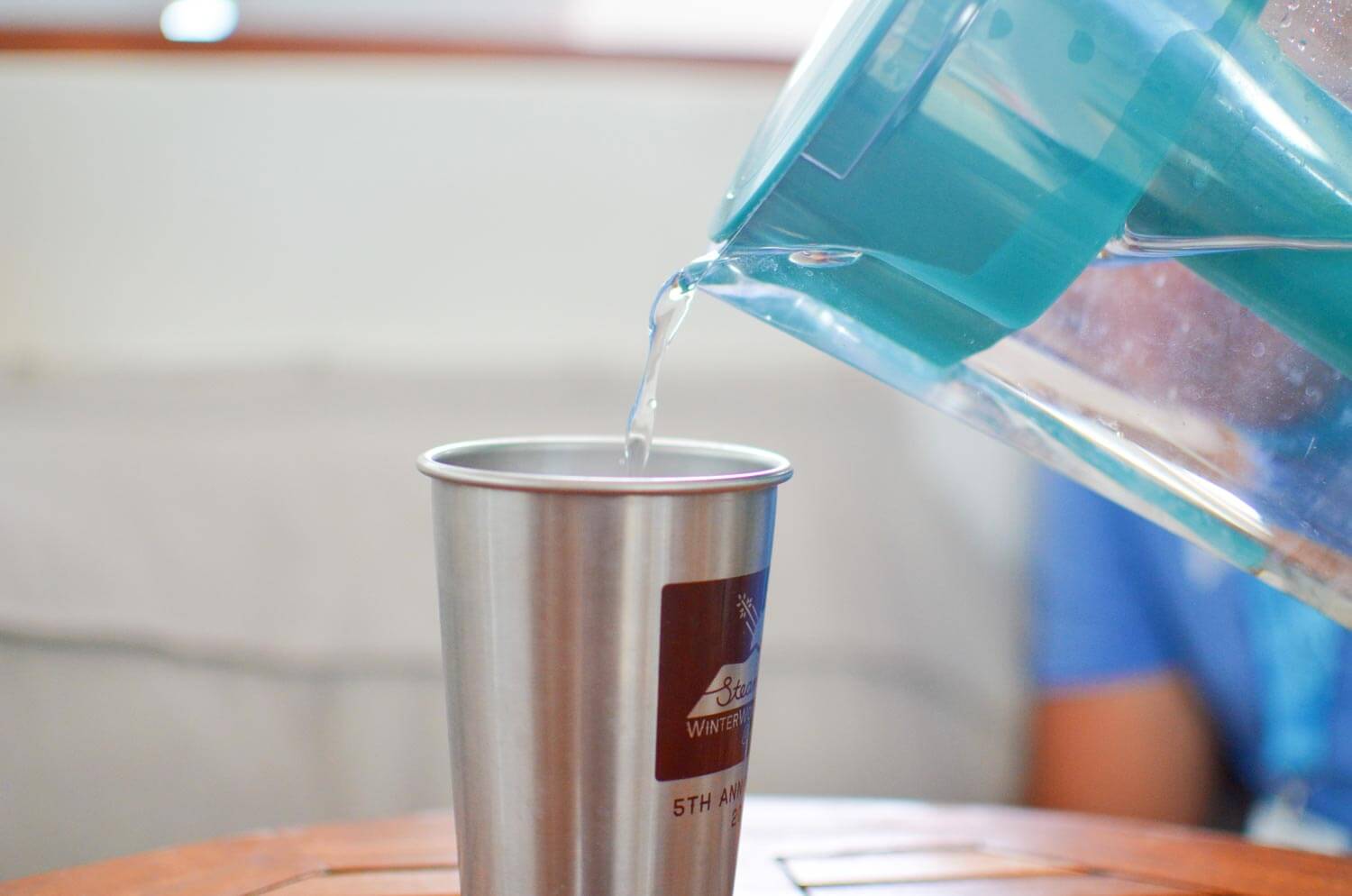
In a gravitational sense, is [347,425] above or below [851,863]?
above

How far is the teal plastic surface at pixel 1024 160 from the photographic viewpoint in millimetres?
364

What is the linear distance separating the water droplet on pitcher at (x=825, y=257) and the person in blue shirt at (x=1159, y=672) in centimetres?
76

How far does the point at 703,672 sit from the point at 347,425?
0.72m

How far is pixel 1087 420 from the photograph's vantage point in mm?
491

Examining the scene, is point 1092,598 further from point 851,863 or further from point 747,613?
point 747,613

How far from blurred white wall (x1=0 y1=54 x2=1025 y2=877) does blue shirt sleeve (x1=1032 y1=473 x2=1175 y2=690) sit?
4 cm

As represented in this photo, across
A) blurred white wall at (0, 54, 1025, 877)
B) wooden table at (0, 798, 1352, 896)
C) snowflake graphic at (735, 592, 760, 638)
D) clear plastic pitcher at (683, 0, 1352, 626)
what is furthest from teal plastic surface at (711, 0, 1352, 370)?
blurred white wall at (0, 54, 1025, 877)

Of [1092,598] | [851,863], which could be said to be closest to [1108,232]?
[851,863]

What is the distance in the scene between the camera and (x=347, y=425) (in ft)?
3.46

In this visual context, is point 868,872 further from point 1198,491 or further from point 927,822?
point 1198,491

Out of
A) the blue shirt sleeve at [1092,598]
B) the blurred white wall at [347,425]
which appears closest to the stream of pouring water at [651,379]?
the blurred white wall at [347,425]

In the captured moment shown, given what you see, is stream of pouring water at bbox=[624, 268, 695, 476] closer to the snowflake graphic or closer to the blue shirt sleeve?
the snowflake graphic

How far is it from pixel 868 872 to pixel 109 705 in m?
0.72

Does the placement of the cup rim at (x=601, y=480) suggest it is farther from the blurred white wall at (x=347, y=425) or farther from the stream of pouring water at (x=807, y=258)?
the blurred white wall at (x=347, y=425)
